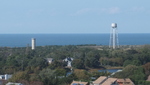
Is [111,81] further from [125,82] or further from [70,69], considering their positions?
[70,69]

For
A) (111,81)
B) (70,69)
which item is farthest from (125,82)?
(70,69)

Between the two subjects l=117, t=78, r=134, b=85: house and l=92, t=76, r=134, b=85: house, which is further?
A: l=117, t=78, r=134, b=85: house

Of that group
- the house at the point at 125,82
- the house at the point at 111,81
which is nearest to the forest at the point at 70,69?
the house at the point at 125,82

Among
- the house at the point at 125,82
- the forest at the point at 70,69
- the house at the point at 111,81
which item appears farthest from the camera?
the forest at the point at 70,69

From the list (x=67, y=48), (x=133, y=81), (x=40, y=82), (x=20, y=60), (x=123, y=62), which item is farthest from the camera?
(x=67, y=48)

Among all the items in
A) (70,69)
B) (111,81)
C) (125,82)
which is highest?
(111,81)

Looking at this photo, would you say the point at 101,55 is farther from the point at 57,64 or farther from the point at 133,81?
the point at 133,81

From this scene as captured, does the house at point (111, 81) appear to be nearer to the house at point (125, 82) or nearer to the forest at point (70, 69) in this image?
the house at point (125, 82)

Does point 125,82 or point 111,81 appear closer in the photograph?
point 111,81

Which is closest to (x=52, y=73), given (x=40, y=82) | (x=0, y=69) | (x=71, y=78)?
(x=71, y=78)

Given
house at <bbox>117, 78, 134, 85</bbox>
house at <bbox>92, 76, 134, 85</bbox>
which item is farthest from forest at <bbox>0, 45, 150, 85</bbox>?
house at <bbox>92, 76, 134, 85</bbox>

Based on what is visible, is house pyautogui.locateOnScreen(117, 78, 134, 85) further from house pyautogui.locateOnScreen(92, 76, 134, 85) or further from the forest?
the forest
